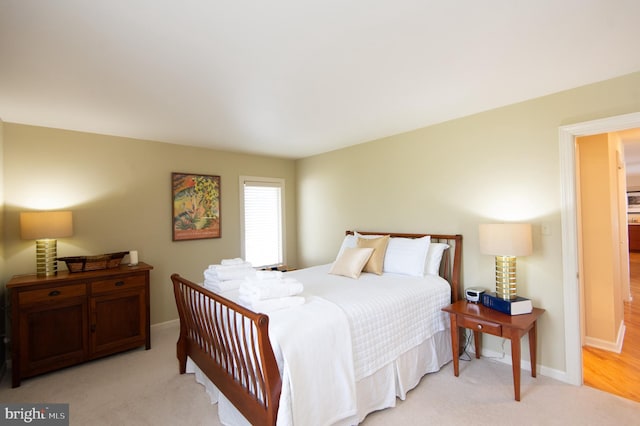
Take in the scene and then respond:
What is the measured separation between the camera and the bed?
171 centimetres

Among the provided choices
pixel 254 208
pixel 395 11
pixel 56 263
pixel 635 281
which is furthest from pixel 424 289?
pixel 635 281

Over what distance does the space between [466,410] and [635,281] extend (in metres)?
6.17

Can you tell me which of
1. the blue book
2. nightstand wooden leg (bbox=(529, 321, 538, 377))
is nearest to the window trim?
the blue book

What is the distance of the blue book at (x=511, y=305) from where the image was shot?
2521mm

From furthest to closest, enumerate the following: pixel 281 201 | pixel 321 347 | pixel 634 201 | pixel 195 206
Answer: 1. pixel 634 201
2. pixel 281 201
3. pixel 195 206
4. pixel 321 347

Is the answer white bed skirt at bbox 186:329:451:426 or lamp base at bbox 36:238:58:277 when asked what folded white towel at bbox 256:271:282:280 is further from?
lamp base at bbox 36:238:58:277

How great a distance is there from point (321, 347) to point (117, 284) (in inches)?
101

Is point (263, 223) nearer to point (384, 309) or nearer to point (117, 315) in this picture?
point (117, 315)

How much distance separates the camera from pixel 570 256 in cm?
254

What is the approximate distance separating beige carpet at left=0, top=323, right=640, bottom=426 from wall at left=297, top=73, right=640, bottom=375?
0.39m

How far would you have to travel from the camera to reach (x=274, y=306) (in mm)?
2053

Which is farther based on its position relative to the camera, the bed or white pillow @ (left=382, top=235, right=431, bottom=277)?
white pillow @ (left=382, top=235, right=431, bottom=277)

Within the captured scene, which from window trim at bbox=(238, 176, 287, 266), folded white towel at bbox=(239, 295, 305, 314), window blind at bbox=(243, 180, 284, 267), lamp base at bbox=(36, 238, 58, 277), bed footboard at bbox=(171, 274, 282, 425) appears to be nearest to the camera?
bed footboard at bbox=(171, 274, 282, 425)

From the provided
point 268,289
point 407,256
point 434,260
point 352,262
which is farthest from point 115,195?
point 434,260
